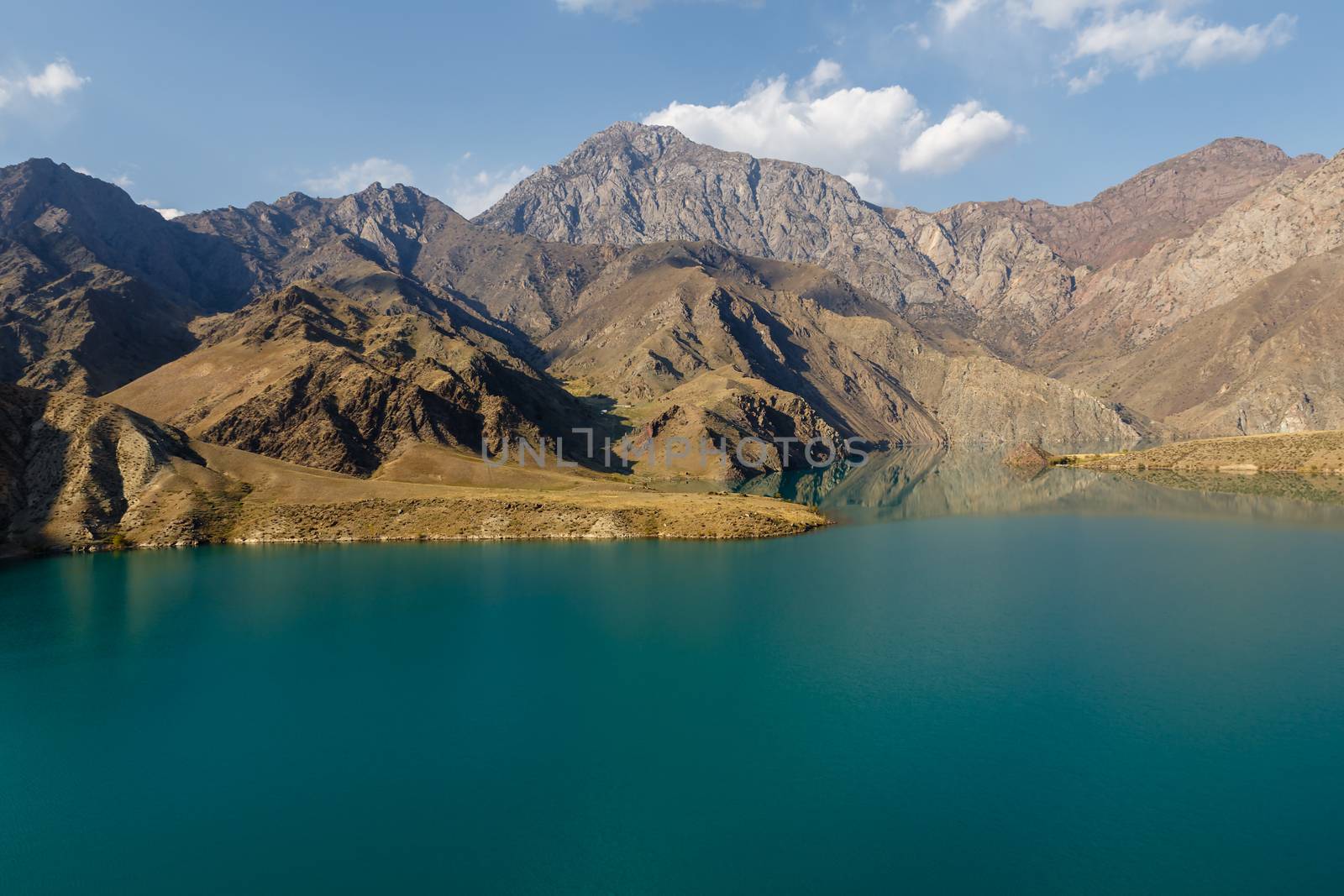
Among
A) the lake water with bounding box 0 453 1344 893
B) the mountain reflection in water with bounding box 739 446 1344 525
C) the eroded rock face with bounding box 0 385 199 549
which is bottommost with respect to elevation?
the lake water with bounding box 0 453 1344 893

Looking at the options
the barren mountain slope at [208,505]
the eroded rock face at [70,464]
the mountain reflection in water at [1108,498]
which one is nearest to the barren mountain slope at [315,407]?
the barren mountain slope at [208,505]

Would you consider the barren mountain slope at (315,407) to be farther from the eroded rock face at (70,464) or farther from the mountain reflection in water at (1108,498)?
the mountain reflection in water at (1108,498)

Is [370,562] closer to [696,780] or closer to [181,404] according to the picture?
[696,780]

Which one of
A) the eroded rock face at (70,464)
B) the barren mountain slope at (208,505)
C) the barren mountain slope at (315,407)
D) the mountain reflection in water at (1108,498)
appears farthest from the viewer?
the barren mountain slope at (315,407)

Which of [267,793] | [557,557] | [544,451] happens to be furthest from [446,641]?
[544,451]

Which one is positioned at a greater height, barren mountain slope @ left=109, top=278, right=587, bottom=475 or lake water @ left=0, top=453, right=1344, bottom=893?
barren mountain slope @ left=109, top=278, right=587, bottom=475

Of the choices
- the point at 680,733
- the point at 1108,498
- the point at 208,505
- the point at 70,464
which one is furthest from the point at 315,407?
the point at 1108,498

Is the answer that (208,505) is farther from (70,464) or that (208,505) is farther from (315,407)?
(315,407)

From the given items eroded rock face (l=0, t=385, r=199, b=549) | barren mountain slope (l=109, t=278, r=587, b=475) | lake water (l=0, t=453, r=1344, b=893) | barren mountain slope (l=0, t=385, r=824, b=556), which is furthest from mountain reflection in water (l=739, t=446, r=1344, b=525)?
eroded rock face (l=0, t=385, r=199, b=549)

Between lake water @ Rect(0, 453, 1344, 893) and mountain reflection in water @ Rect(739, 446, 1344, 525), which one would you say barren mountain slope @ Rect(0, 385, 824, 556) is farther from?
mountain reflection in water @ Rect(739, 446, 1344, 525)
